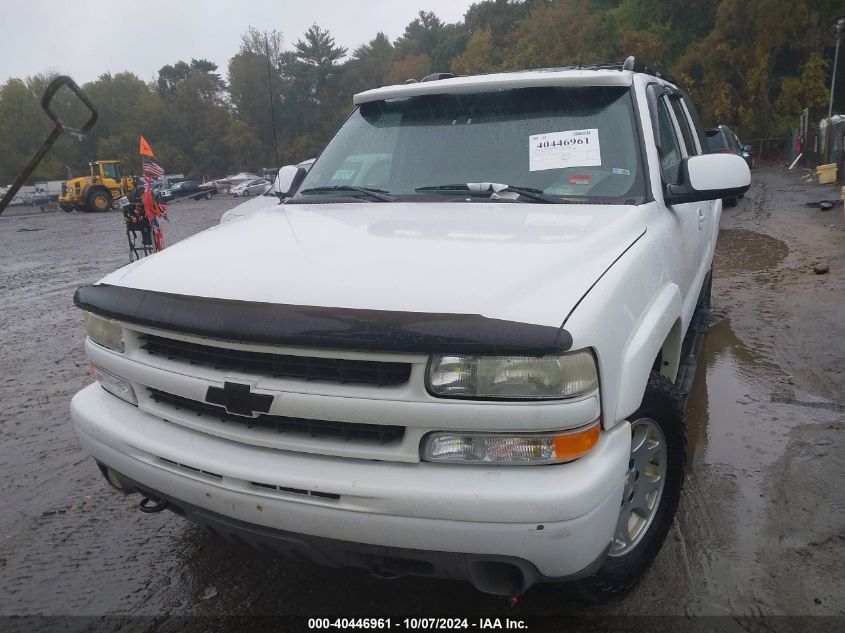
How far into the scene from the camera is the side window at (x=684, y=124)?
417 cm

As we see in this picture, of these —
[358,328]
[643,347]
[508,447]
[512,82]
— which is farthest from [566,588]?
[512,82]

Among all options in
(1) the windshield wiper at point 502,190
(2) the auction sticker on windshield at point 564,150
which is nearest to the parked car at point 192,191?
(1) the windshield wiper at point 502,190

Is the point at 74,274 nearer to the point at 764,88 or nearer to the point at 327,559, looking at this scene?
the point at 327,559

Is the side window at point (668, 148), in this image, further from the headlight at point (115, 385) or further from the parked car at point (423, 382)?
the headlight at point (115, 385)

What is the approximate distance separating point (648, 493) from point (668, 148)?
6.28 feet

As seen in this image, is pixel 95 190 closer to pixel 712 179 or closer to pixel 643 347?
pixel 712 179

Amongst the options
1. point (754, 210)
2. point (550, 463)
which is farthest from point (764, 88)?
point (550, 463)

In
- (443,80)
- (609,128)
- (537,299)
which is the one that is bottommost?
(537,299)

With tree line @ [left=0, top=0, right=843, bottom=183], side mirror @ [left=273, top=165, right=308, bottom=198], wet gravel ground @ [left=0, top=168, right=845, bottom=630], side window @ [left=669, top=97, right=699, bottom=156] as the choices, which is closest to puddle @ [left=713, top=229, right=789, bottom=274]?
wet gravel ground @ [left=0, top=168, right=845, bottom=630]

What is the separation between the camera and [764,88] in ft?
125

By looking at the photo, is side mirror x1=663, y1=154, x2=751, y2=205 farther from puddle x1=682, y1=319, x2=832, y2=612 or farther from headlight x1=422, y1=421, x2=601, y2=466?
headlight x1=422, y1=421, x2=601, y2=466

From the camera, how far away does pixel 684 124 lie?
442 cm

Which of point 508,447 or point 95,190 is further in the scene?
point 95,190

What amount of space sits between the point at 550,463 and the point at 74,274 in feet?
38.9
